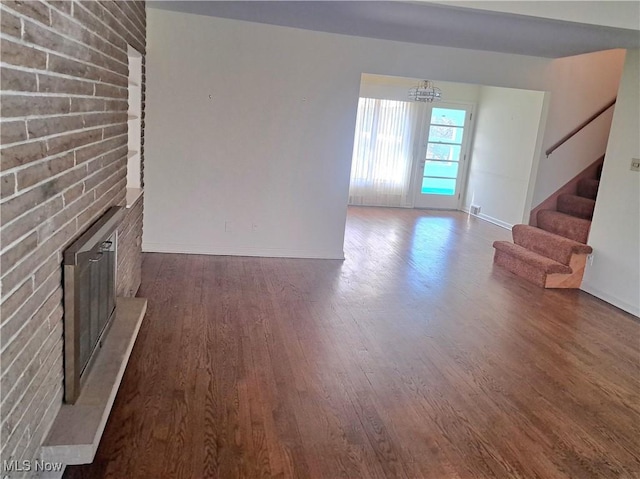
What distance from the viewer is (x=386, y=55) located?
5223 millimetres

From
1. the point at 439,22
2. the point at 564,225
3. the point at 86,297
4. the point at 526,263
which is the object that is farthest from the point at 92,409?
the point at 564,225

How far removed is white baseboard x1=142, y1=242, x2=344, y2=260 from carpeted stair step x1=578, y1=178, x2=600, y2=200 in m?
3.48

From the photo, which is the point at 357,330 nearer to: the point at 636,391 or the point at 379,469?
the point at 379,469

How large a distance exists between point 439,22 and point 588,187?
371 cm

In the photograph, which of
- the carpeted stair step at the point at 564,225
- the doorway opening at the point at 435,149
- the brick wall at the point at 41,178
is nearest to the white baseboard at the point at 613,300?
the carpeted stair step at the point at 564,225

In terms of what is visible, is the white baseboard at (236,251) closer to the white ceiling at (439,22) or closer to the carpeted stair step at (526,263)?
the carpeted stair step at (526,263)

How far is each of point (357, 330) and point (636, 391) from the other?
1.78 m

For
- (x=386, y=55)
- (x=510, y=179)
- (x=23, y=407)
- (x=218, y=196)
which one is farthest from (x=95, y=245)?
(x=510, y=179)

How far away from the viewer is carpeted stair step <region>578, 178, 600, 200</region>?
647cm

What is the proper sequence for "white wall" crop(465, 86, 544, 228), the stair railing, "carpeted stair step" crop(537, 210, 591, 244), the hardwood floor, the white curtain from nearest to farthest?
the hardwood floor → "carpeted stair step" crop(537, 210, 591, 244) → the stair railing → "white wall" crop(465, 86, 544, 228) → the white curtain

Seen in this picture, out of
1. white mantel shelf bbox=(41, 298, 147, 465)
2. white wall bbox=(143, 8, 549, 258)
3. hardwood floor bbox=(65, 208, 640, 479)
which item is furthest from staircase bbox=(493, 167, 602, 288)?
white mantel shelf bbox=(41, 298, 147, 465)

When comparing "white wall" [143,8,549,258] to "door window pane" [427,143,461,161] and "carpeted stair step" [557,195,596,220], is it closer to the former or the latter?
"carpeted stair step" [557,195,596,220]

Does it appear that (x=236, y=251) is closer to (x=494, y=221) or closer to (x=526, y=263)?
(x=526, y=263)

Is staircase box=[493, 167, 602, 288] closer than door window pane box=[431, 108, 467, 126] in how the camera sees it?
Yes
